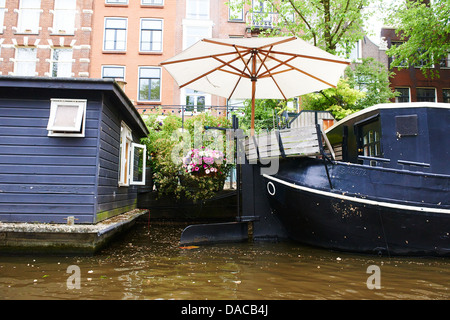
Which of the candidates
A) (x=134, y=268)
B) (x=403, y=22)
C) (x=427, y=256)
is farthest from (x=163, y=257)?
(x=403, y=22)

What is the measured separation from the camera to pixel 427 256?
16.2 feet

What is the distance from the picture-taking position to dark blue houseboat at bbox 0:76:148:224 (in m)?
5.17

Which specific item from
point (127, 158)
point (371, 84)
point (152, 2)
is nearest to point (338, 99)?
point (371, 84)

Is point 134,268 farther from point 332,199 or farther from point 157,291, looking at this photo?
point 332,199

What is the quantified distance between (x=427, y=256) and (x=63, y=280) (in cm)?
529

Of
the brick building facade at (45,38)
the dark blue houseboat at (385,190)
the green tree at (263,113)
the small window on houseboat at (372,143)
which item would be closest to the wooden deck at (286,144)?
the dark blue houseboat at (385,190)

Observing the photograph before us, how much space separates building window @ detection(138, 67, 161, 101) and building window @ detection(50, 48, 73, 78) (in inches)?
154

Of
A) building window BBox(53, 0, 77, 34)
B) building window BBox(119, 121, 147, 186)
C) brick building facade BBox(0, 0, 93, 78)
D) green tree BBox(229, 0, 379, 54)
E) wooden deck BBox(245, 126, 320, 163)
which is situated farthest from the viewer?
building window BBox(53, 0, 77, 34)

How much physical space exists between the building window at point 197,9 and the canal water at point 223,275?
16.3 meters

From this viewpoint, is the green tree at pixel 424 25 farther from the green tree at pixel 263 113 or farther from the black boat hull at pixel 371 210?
the black boat hull at pixel 371 210

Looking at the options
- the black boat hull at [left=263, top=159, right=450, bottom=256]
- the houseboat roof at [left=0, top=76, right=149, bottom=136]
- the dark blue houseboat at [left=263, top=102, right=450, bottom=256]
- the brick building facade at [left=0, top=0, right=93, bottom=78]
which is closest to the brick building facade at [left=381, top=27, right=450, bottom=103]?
the dark blue houseboat at [left=263, top=102, right=450, bottom=256]

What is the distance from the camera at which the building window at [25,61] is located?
666 inches

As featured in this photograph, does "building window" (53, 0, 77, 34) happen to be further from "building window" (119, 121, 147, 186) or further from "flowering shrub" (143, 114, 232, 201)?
"building window" (119, 121, 147, 186)

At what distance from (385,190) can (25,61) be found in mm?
19091
